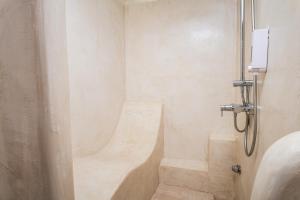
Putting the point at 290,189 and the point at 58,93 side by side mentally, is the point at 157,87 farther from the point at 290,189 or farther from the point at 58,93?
the point at 290,189

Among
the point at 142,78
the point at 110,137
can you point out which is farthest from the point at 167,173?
the point at 142,78

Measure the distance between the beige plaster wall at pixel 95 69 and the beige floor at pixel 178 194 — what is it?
744 millimetres

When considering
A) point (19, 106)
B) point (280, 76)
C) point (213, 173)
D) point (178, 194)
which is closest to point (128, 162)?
point (178, 194)

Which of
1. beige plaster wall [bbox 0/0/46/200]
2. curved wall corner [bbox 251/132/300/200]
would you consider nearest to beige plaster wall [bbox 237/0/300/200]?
curved wall corner [bbox 251/132/300/200]

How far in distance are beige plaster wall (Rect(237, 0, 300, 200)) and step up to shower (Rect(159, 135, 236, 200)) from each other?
683 millimetres

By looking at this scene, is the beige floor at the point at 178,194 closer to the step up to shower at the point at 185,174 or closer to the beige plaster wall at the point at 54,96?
the step up to shower at the point at 185,174

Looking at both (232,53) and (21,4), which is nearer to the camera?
(21,4)

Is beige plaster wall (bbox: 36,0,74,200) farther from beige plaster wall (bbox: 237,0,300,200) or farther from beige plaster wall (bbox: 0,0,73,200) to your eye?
beige plaster wall (bbox: 237,0,300,200)

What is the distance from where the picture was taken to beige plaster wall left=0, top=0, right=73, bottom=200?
1.60 feet

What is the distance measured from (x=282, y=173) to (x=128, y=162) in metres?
1.20

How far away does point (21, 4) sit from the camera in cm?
48

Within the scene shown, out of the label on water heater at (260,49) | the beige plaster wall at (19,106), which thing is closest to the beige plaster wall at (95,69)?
the beige plaster wall at (19,106)

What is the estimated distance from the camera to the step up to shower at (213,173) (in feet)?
5.36

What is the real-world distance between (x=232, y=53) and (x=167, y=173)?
4.61ft
